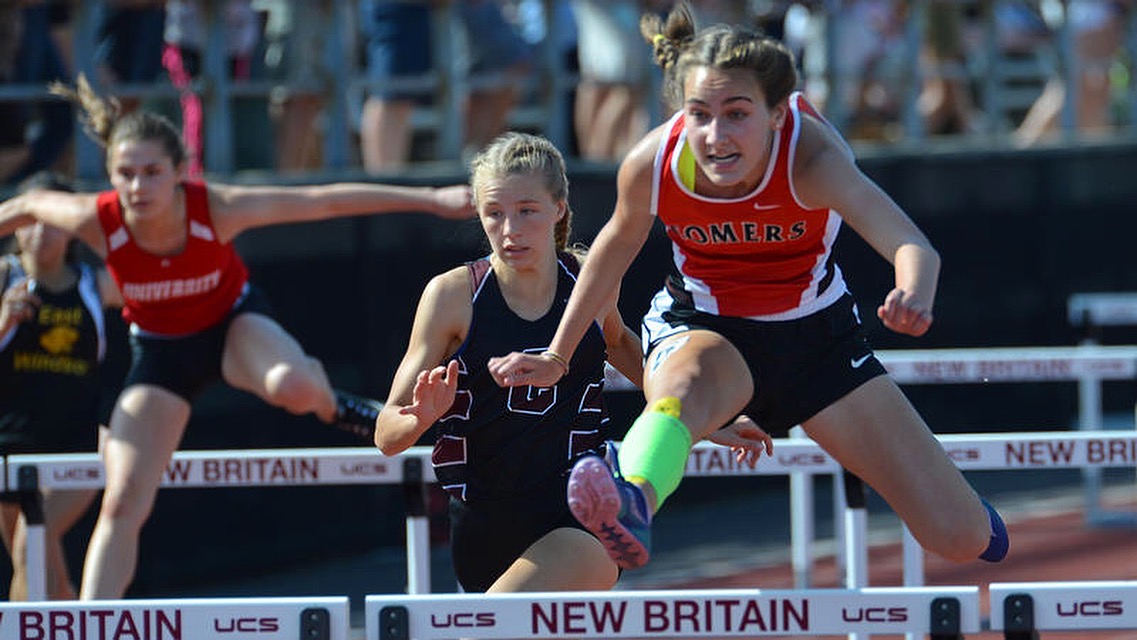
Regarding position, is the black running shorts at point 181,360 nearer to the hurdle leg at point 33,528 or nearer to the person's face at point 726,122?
the hurdle leg at point 33,528

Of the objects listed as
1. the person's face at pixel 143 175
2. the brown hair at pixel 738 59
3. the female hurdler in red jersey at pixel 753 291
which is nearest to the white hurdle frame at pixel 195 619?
A: the female hurdler in red jersey at pixel 753 291

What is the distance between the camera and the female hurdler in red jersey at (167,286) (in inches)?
260

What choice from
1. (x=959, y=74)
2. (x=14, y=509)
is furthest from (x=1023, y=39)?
(x=14, y=509)

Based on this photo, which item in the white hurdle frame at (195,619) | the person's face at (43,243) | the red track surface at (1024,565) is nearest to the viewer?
the white hurdle frame at (195,619)

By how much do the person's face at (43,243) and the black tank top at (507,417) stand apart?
2.97 meters

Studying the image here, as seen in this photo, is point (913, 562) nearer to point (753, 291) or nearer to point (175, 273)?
point (753, 291)

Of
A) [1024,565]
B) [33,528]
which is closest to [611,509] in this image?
[33,528]

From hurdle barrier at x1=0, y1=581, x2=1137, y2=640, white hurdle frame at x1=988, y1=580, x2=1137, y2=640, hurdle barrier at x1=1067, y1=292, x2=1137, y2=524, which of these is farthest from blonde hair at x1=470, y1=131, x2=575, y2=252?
hurdle barrier at x1=1067, y1=292, x2=1137, y2=524

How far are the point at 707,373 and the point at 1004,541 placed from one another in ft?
3.49

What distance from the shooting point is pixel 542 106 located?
34.6 feet

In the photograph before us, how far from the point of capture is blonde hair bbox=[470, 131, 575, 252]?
5.01 meters

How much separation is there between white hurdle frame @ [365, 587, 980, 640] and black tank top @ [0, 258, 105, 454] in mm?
3957

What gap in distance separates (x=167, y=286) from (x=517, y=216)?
2466mm

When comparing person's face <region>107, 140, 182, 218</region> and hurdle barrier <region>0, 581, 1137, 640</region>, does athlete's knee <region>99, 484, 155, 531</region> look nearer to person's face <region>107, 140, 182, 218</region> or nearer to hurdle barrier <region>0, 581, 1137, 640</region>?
person's face <region>107, 140, 182, 218</region>
